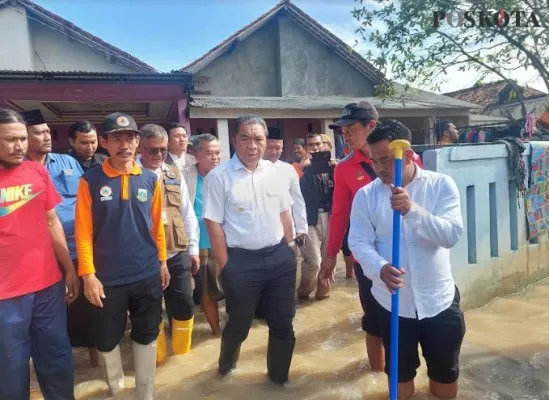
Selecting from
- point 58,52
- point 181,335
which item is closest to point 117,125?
point 181,335

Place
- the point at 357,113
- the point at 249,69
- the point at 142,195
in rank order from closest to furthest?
the point at 142,195, the point at 357,113, the point at 249,69

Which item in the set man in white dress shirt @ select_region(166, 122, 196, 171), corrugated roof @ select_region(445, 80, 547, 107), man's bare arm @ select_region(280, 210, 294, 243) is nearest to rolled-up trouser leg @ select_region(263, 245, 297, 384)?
man's bare arm @ select_region(280, 210, 294, 243)

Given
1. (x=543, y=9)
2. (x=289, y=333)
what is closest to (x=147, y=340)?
(x=289, y=333)

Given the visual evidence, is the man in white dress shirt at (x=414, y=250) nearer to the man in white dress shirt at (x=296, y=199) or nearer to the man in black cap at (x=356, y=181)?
the man in black cap at (x=356, y=181)

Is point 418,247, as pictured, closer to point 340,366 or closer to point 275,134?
point 340,366

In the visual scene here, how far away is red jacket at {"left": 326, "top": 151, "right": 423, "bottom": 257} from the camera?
3.01 m

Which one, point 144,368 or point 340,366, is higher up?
point 144,368

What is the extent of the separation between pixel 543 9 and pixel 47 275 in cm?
1045

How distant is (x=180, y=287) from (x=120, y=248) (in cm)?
84

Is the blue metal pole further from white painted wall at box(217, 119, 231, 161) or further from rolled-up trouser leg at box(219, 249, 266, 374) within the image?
white painted wall at box(217, 119, 231, 161)

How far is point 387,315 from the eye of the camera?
248cm

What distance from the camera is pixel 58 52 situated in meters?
13.5

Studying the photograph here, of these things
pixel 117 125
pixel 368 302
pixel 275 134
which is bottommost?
pixel 368 302

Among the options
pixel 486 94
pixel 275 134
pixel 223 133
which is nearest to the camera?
pixel 275 134
